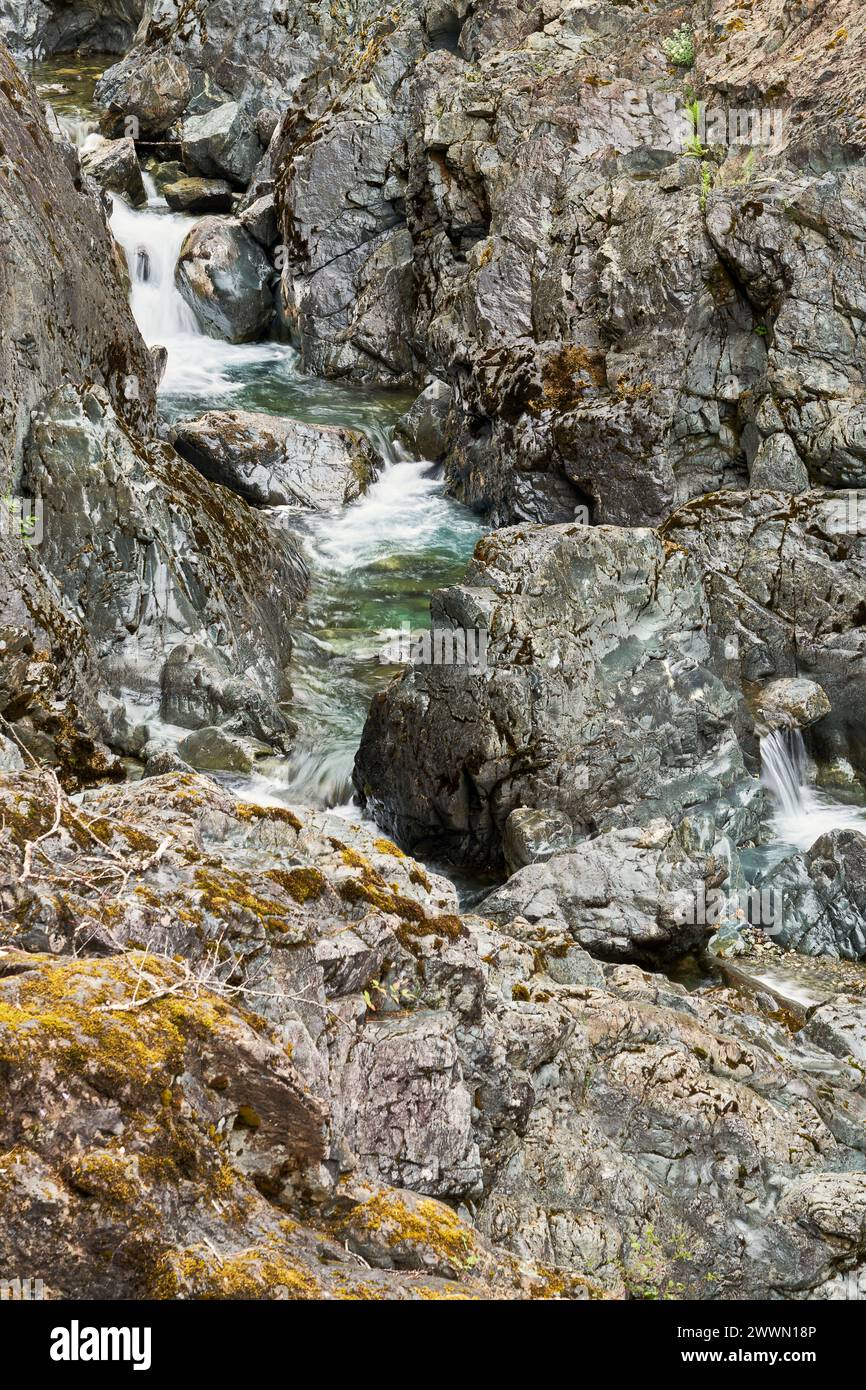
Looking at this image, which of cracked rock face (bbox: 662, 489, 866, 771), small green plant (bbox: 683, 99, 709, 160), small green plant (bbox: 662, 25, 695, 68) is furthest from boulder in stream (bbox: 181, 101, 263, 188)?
cracked rock face (bbox: 662, 489, 866, 771)

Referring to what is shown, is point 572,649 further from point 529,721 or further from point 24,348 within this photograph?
point 24,348

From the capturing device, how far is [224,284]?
79.4ft

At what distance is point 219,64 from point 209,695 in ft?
78.0

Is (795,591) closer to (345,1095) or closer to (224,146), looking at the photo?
(345,1095)

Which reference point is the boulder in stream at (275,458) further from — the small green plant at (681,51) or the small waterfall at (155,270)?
the small green plant at (681,51)

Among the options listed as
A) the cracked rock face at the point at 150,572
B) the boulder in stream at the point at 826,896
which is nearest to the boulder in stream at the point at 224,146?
the cracked rock face at the point at 150,572

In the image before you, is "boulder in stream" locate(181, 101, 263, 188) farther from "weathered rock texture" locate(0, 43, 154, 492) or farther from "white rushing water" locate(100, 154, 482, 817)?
"weathered rock texture" locate(0, 43, 154, 492)

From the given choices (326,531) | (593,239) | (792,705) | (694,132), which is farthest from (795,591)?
(694,132)

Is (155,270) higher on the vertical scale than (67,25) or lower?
lower

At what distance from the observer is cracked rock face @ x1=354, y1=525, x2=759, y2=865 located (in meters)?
11.6

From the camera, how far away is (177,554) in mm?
12602

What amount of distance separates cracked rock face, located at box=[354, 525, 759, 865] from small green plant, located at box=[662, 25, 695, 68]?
13524 mm

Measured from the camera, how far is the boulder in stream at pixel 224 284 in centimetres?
2412

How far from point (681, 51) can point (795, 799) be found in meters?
15.2
